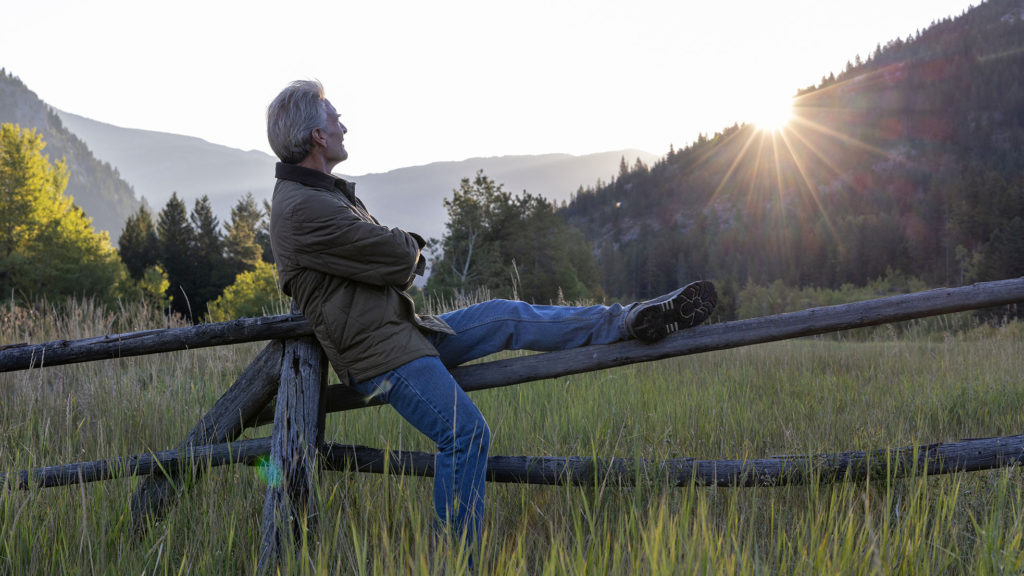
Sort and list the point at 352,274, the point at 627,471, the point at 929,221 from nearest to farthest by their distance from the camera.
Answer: the point at 352,274 → the point at 627,471 → the point at 929,221

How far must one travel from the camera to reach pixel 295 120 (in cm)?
281

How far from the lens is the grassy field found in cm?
201

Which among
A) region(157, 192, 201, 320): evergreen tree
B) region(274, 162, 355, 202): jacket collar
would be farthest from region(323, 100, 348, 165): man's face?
region(157, 192, 201, 320): evergreen tree

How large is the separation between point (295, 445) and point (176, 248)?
67.8m

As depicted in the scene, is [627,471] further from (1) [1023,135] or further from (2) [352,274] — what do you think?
(1) [1023,135]

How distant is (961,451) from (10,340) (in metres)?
8.73

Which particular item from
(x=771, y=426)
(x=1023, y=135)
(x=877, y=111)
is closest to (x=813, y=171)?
(x=877, y=111)

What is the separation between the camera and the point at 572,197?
16838cm

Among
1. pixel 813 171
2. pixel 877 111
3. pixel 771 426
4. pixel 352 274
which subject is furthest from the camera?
pixel 877 111

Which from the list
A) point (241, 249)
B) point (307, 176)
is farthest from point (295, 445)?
point (241, 249)

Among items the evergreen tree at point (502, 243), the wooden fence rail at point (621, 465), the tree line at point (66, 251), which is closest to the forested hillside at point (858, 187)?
the evergreen tree at point (502, 243)

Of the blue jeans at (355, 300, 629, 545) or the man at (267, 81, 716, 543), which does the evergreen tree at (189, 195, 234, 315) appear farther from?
the blue jeans at (355, 300, 629, 545)

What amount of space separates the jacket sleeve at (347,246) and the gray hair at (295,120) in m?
0.39

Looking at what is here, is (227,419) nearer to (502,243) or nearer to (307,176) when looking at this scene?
(307,176)
